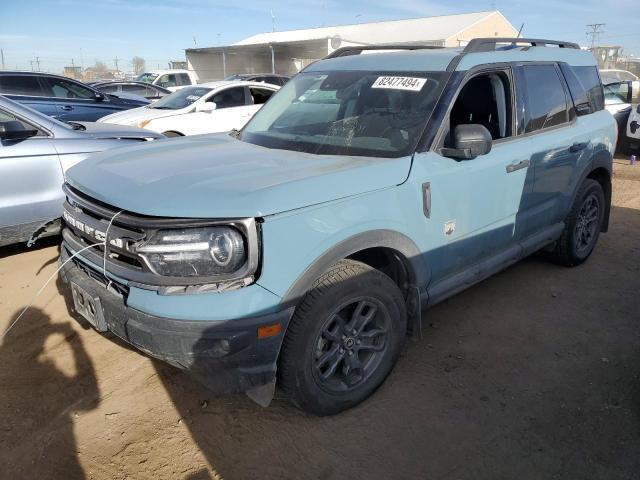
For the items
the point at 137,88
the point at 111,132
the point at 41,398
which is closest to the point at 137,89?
the point at 137,88

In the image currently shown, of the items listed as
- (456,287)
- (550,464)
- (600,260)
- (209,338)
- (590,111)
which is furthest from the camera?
(600,260)

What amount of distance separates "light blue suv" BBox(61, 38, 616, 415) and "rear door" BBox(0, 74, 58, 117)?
7.23m

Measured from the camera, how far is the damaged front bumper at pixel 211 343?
221 centimetres

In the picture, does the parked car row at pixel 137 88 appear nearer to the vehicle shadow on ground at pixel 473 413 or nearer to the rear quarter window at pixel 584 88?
the rear quarter window at pixel 584 88

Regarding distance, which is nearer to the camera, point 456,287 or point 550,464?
point 550,464

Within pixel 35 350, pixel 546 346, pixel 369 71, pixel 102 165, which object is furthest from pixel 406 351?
pixel 35 350

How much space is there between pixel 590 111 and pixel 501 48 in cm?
139

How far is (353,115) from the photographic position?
338cm

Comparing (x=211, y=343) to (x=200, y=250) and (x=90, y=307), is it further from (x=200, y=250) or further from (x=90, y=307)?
(x=90, y=307)

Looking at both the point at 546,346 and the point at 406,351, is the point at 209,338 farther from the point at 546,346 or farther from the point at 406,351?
the point at 546,346

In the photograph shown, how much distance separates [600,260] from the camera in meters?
5.16

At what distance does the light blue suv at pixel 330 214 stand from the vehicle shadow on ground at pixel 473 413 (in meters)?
0.25

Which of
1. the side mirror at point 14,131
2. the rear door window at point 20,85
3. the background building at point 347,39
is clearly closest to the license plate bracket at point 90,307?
the side mirror at point 14,131

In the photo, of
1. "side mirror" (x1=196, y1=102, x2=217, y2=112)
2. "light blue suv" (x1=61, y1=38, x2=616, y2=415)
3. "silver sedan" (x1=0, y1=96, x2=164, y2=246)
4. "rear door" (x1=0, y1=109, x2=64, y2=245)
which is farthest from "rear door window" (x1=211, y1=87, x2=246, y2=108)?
"light blue suv" (x1=61, y1=38, x2=616, y2=415)
